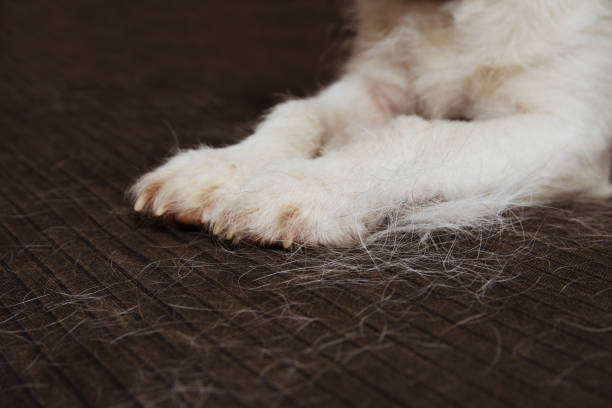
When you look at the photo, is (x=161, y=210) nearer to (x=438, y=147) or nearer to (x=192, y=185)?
(x=192, y=185)

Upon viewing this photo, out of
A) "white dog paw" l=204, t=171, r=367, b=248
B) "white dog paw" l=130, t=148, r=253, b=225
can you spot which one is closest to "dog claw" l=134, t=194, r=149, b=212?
"white dog paw" l=130, t=148, r=253, b=225

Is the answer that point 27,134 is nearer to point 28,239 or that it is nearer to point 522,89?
point 28,239

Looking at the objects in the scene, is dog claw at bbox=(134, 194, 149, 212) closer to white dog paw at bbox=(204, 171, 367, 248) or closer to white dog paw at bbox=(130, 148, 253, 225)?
white dog paw at bbox=(130, 148, 253, 225)

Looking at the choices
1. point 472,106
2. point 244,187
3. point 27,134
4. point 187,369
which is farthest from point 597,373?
point 27,134

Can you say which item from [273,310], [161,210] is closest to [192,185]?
[161,210]

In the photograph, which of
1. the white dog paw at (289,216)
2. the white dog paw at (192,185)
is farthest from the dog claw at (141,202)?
the white dog paw at (289,216)

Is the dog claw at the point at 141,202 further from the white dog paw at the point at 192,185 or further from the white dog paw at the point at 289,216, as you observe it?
the white dog paw at the point at 289,216
